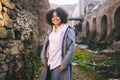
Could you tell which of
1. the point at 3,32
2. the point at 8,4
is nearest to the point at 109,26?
the point at 8,4

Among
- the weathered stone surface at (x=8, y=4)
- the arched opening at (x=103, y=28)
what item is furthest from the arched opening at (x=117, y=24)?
the weathered stone surface at (x=8, y=4)

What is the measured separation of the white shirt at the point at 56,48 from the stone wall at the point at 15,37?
4.48 feet

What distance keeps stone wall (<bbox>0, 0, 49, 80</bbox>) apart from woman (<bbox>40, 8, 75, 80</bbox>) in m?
1.29

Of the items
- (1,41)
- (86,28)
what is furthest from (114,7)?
(1,41)

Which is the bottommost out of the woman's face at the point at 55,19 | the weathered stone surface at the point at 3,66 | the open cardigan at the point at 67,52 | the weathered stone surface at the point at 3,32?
the weathered stone surface at the point at 3,66

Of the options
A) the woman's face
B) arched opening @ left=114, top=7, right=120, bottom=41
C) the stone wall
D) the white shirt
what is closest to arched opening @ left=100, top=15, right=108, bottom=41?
arched opening @ left=114, top=7, right=120, bottom=41

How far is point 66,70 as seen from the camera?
3.39 meters

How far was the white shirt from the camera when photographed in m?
3.49

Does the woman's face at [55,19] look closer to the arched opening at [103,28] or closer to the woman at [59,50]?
the woman at [59,50]

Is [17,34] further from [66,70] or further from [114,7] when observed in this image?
[114,7]

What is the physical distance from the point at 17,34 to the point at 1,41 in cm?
95

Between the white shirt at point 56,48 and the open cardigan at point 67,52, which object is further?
the white shirt at point 56,48

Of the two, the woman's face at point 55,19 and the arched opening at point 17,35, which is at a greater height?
the woman's face at point 55,19

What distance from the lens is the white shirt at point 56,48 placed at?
3.49 metres
